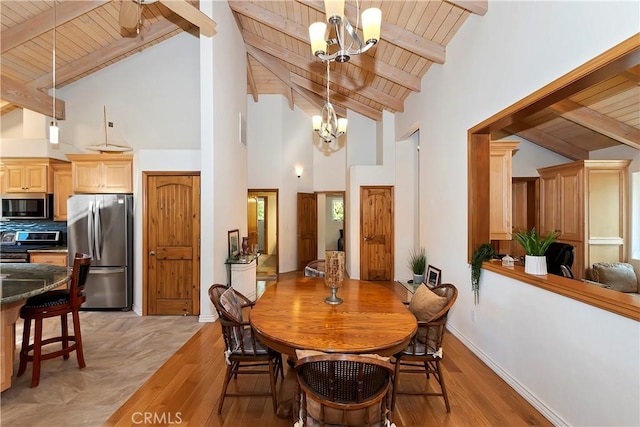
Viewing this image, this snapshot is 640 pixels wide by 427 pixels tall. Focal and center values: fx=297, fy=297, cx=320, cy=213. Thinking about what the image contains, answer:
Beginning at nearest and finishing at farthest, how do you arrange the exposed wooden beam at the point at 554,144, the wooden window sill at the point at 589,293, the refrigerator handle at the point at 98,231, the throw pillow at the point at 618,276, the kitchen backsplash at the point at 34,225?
the wooden window sill at the point at 589,293
the throw pillow at the point at 618,276
the refrigerator handle at the point at 98,231
the exposed wooden beam at the point at 554,144
the kitchen backsplash at the point at 34,225

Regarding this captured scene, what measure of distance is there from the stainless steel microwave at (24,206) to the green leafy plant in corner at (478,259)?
6425 millimetres

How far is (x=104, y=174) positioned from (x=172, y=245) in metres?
1.51

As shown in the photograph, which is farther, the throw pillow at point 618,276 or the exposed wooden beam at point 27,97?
the exposed wooden beam at point 27,97

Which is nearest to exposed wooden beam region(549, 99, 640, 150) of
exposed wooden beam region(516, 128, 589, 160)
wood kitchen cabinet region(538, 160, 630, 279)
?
wood kitchen cabinet region(538, 160, 630, 279)

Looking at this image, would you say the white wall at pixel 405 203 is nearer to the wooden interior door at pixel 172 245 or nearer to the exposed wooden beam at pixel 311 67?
the exposed wooden beam at pixel 311 67

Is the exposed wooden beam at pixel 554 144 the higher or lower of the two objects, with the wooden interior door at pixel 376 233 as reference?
higher

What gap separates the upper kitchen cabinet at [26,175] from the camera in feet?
15.9

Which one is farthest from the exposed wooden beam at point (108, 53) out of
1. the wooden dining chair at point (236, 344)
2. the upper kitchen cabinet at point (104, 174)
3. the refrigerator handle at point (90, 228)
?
the wooden dining chair at point (236, 344)

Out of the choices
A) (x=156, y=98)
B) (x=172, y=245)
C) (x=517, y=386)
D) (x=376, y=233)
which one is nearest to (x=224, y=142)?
(x=172, y=245)

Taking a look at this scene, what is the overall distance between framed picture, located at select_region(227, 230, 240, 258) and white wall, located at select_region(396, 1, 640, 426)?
121 inches

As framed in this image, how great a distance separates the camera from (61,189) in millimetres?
5004

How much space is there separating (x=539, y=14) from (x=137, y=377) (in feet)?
14.6

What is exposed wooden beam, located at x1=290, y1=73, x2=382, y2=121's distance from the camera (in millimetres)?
6605

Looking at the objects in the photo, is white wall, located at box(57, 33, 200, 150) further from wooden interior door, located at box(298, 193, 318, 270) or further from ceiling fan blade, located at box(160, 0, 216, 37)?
wooden interior door, located at box(298, 193, 318, 270)
